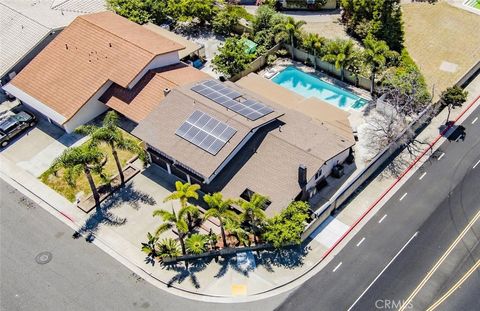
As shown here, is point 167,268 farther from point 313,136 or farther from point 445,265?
point 445,265

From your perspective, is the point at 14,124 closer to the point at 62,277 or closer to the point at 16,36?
the point at 16,36

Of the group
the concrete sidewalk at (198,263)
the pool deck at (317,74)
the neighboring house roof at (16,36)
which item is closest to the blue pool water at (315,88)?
the pool deck at (317,74)

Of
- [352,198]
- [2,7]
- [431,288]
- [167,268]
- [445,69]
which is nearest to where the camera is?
[431,288]

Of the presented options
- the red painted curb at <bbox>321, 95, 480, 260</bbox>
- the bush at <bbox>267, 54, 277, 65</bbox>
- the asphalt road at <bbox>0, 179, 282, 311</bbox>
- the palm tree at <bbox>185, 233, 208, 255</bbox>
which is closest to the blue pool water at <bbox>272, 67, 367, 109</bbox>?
the bush at <bbox>267, 54, 277, 65</bbox>

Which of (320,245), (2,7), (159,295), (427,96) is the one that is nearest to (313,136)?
(320,245)

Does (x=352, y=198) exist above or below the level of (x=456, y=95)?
below

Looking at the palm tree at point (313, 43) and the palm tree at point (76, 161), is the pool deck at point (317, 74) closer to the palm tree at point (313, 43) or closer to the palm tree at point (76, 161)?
the palm tree at point (313, 43)

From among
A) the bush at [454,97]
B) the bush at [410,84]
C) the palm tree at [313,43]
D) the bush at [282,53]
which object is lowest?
the bush at [282,53]
